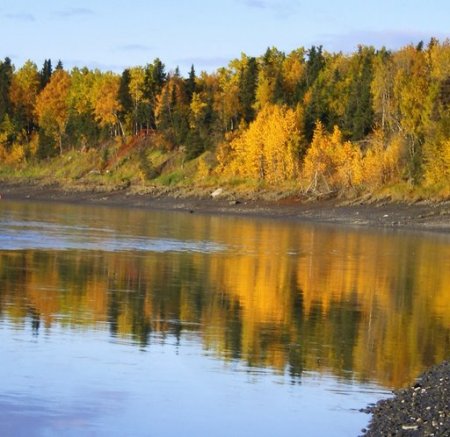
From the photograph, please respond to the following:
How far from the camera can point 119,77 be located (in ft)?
393

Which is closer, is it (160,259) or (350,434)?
(350,434)

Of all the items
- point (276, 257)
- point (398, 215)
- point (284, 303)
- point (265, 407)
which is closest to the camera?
point (265, 407)

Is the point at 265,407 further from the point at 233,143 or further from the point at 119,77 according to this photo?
the point at 119,77

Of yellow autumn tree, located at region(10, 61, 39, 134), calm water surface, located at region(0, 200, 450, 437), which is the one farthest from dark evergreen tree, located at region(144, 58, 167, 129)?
calm water surface, located at region(0, 200, 450, 437)

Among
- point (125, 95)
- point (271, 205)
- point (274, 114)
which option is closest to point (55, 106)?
point (125, 95)

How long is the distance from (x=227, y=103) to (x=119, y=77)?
72.7ft

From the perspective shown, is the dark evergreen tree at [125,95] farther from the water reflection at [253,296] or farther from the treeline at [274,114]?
the water reflection at [253,296]

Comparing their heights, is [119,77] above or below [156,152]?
above

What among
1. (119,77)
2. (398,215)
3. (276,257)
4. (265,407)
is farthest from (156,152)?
(265,407)

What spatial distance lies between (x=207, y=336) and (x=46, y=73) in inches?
4714

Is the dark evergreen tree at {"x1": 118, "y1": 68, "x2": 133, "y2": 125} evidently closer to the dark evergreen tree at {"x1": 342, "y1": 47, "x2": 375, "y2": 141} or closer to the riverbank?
the riverbank

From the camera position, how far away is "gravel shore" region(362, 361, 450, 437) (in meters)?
12.2

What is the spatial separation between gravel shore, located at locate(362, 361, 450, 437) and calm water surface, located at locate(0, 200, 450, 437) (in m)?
0.35

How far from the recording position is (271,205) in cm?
7894
